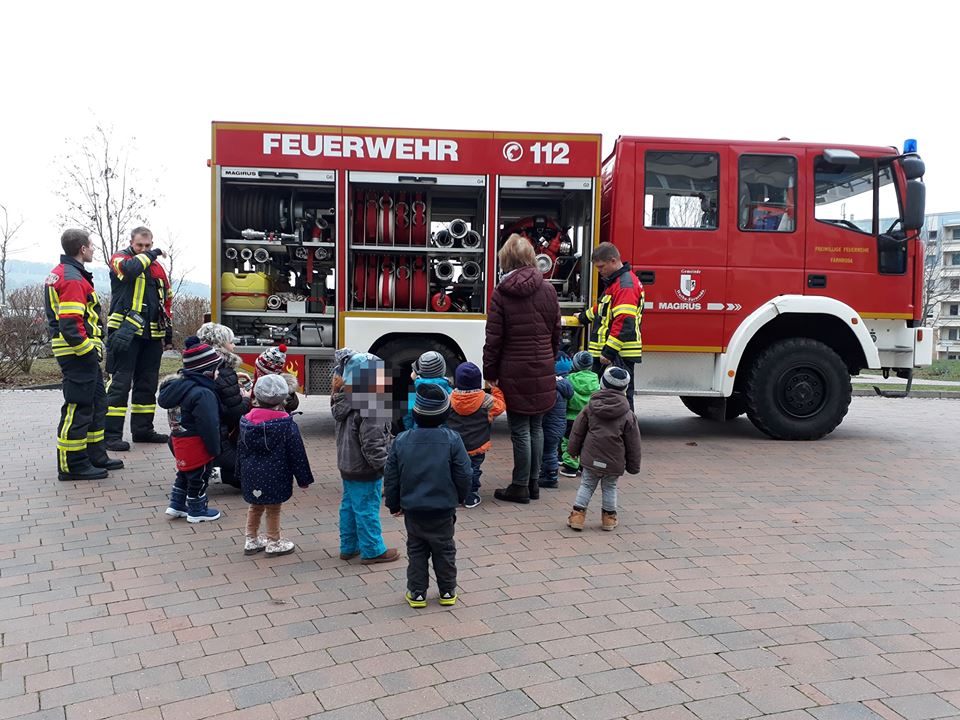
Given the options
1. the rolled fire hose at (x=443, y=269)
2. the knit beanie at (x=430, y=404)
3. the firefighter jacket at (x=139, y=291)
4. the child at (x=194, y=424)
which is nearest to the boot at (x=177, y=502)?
the child at (x=194, y=424)

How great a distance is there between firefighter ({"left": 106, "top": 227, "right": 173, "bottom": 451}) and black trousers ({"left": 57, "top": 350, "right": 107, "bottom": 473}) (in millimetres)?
953

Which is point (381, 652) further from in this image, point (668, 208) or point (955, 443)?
point (955, 443)

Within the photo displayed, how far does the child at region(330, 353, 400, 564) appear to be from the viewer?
427 centimetres

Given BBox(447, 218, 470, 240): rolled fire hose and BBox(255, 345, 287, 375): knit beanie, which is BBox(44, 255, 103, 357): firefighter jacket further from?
BBox(447, 218, 470, 240): rolled fire hose

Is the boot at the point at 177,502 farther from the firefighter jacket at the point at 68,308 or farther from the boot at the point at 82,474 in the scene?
the firefighter jacket at the point at 68,308

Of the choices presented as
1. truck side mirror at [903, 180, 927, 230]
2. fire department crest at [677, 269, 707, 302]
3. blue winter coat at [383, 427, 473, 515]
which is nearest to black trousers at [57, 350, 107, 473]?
blue winter coat at [383, 427, 473, 515]

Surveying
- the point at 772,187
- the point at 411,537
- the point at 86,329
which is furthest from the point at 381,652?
the point at 772,187

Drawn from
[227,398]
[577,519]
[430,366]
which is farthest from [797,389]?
[227,398]

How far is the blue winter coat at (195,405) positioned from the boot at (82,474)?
167 centimetres

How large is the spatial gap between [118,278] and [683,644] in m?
6.11

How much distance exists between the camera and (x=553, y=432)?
6188mm

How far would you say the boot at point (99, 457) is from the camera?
6480mm

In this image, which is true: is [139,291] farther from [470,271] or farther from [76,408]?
[470,271]

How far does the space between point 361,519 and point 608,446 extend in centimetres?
170
